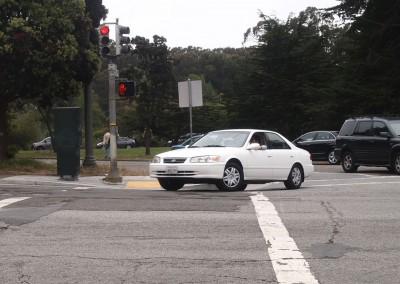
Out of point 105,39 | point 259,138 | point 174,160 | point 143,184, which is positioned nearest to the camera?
point 174,160

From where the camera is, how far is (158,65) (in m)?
47.3

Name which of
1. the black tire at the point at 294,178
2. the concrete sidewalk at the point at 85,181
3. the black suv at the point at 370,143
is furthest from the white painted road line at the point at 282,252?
the black suv at the point at 370,143

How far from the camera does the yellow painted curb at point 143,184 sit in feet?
56.3

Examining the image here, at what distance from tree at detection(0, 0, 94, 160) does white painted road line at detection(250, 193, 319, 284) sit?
12.4 m

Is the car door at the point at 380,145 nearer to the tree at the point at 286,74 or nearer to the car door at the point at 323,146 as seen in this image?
the car door at the point at 323,146

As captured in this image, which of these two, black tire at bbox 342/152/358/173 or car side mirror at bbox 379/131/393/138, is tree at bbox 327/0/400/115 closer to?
black tire at bbox 342/152/358/173

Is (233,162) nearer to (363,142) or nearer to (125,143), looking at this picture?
(363,142)

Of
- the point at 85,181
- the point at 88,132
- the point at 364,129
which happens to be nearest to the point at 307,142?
the point at 364,129

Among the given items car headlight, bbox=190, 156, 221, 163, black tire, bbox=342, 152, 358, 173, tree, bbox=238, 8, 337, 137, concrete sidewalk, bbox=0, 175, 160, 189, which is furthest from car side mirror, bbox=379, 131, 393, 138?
tree, bbox=238, 8, 337, 137

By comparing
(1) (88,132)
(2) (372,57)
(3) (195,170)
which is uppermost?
(2) (372,57)

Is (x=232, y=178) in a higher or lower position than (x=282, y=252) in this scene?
higher

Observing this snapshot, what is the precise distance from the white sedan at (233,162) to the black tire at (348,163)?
595 centimetres

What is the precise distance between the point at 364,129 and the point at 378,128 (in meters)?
0.69

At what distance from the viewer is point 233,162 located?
14836mm
